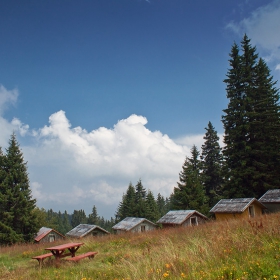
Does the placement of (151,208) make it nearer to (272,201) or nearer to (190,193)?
(190,193)

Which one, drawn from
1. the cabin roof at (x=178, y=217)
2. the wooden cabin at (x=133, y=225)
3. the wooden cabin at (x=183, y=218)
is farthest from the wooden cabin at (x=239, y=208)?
the wooden cabin at (x=133, y=225)

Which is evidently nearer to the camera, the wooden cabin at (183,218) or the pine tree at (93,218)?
the wooden cabin at (183,218)

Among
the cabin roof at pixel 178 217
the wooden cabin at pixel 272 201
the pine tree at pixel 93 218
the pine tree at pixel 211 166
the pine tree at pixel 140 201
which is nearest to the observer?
the wooden cabin at pixel 272 201

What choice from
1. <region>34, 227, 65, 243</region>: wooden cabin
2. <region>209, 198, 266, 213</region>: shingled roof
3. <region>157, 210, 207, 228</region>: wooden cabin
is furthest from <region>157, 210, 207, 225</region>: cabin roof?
<region>34, 227, 65, 243</region>: wooden cabin

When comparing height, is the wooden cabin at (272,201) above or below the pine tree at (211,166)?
below

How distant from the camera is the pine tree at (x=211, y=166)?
42.1m

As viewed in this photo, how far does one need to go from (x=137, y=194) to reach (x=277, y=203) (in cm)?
3871

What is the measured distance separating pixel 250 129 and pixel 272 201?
10551 millimetres

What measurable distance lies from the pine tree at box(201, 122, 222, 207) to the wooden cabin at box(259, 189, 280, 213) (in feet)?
47.8

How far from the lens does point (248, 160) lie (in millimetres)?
31203

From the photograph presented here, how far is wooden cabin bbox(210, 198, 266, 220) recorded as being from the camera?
994 inches

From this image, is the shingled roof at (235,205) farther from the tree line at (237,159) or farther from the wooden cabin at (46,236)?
the wooden cabin at (46,236)

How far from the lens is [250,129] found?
3228cm

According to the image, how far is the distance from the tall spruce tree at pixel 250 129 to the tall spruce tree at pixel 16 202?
28.5m
